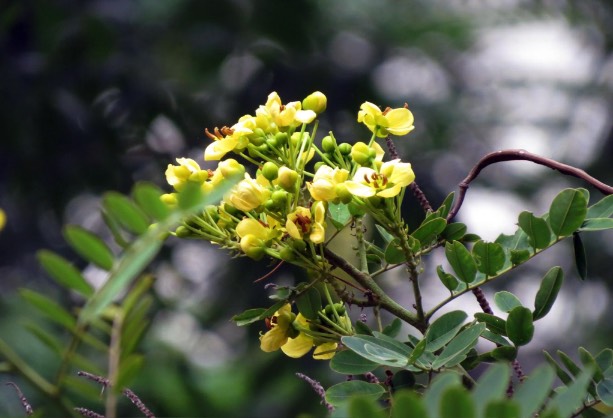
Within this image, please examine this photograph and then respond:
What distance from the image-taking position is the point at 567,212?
0.60 metres

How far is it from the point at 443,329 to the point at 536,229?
11 cm

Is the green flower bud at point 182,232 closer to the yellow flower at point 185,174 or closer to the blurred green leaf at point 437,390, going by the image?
the yellow flower at point 185,174

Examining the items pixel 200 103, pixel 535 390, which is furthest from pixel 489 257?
pixel 200 103

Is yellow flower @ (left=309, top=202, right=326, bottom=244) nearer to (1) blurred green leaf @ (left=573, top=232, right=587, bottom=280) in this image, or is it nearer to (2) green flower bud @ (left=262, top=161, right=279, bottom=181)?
(2) green flower bud @ (left=262, top=161, right=279, bottom=181)

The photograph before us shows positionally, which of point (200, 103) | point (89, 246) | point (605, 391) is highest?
point (200, 103)

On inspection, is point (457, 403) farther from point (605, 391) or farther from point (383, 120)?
point (383, 120)

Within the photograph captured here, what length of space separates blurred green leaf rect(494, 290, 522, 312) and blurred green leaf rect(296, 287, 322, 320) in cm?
12

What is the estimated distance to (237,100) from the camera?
12.8ft

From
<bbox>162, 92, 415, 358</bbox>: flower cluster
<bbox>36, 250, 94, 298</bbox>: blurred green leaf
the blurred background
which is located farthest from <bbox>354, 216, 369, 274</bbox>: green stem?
the blurred background

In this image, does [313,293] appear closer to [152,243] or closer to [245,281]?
[152,243]

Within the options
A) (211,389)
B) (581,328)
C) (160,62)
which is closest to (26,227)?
(160,62)

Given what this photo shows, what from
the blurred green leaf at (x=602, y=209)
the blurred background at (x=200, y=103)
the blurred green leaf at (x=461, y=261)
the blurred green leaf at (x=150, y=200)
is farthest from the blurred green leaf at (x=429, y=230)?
the blurred background at (x=200, y=103)

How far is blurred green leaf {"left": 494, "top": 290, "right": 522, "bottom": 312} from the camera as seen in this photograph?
61 centimetres

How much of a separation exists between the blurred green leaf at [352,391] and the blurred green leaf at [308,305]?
0.16 feet
